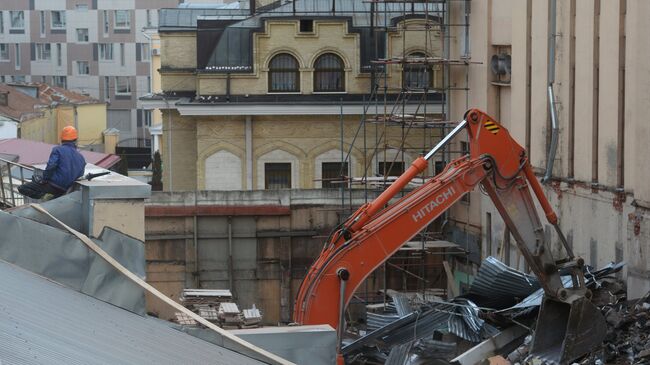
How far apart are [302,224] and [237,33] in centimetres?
709

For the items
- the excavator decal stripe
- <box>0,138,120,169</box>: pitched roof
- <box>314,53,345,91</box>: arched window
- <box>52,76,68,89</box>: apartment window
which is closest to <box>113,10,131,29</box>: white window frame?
<box>52,76,68,89</box>: apartment window

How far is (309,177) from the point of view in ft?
124

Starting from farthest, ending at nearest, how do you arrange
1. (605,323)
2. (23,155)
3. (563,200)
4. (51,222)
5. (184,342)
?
(23,155) → (563,200) → (605,323) → (51,222) → (184,342)

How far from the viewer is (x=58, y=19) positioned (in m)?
76.1

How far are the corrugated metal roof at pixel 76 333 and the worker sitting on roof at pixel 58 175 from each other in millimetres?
3928

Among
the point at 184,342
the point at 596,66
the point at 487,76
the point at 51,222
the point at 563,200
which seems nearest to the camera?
the point at 184,342

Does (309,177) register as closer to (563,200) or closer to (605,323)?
(563,200)

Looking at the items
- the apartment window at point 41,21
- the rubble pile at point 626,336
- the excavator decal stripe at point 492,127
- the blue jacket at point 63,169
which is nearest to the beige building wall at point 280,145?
the excavator decal stripe at point 492,127

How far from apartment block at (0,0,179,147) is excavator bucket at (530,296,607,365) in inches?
2137

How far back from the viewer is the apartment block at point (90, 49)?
74938 mm

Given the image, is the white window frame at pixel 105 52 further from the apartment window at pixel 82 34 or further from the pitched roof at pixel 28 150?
the pitched roof at pixel 28 150

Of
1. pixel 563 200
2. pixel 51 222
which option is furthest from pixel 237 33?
pixel 51 222

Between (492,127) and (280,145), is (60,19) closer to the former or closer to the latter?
(280,145)

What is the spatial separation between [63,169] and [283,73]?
22584mm
